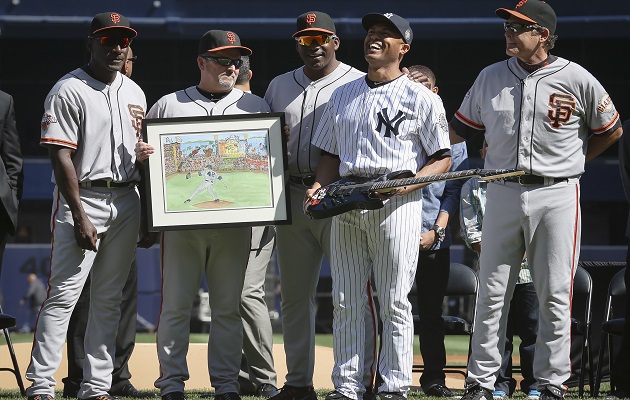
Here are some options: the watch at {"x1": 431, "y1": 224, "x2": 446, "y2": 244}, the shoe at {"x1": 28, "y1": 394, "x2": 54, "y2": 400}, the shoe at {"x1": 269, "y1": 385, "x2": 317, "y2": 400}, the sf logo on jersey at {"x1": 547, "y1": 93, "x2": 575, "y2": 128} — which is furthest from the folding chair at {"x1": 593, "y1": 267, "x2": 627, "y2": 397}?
the shoe at {"x1": 28, "y1": 394, "x2": 54, "y2": 400}

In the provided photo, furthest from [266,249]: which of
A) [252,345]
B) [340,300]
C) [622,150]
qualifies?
[622,150]

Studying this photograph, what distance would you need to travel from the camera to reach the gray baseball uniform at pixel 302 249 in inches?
240

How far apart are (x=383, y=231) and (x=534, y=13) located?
157cm

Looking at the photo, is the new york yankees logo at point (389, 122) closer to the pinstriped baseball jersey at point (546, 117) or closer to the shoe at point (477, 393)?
the pinstriped baseball jersey at point (546, 117)

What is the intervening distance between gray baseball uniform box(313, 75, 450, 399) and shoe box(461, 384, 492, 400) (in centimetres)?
50

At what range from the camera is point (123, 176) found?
6031 mm

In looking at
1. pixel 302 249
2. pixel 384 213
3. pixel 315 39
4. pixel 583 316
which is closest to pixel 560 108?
pixel 384 213

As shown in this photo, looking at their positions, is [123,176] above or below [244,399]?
above

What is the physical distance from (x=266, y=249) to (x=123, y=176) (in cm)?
139

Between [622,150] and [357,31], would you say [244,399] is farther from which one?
[357,31]

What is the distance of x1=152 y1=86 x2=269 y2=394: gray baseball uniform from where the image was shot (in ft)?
19.6

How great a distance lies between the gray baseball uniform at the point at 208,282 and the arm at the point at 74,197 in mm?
477

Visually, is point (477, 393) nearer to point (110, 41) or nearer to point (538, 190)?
point (538, 190)

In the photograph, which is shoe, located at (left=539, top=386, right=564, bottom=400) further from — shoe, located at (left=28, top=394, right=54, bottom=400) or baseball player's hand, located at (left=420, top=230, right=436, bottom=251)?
shoe, located at (left=28, top=394, right=54, bottom=400)
